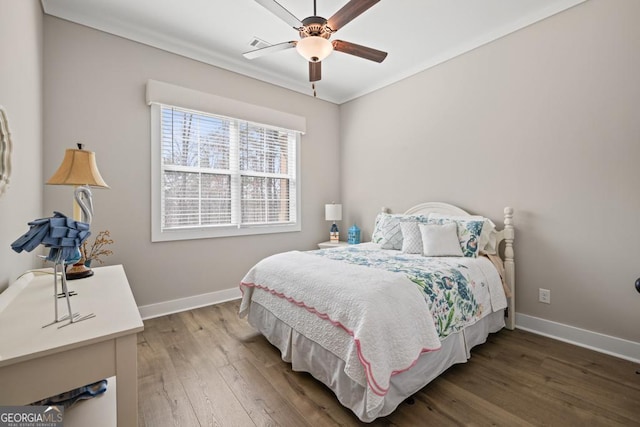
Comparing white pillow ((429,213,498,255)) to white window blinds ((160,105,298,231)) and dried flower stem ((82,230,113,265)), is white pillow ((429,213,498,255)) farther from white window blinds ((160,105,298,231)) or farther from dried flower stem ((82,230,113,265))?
dried flower stem ((82,230,113,265))

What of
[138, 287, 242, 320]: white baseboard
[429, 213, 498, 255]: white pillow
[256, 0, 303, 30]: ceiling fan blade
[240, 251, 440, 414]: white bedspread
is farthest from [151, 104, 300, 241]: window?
[429, 213, 498, 255]: white pillow

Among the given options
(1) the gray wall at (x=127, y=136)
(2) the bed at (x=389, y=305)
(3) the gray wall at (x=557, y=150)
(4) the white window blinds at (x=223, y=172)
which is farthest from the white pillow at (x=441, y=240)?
(1) the gray wall at (x=127, y=136)

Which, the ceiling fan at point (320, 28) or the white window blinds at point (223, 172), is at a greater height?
the ceiling fan at point (320, 28)

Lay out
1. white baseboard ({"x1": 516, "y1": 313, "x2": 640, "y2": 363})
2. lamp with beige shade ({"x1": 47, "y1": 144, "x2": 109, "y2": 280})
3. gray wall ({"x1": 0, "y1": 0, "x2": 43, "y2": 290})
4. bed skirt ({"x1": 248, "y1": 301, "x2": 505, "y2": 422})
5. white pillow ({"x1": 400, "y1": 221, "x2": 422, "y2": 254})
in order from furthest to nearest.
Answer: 1. white pillow ({"x1": 400, "y1": 221, "x2": 422, "y2": 254})
2. white baseboard ({"x1": 516, "y1": 313, "x2": 640, "y2": 363})
3. lamp with beige shade ({"x1": 47, "y1": 144, "x2": 109, "y2": 280})
4. bed skirt ({"x1": 248, "y1": 301, "x2": 505, "y2": 422})
5. gray wall ({"x1": 0, "y1": 0, "x2": 43, "y2": 290})

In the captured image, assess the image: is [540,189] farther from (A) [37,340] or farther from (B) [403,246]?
(A) [37,340]

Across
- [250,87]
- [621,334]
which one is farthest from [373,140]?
[621,334]

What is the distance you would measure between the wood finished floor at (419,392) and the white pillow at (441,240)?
82 centimetres

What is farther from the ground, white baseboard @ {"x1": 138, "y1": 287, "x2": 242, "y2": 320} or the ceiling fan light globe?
the ceiling fan light globe

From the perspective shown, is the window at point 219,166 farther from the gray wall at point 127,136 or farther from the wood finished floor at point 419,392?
the wood finished floor at point 419,392

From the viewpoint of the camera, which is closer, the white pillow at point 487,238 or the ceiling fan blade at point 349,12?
the ceiling fan blade at point 349,12

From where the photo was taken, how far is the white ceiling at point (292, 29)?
2451mm

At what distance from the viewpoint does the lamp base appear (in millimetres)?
1731

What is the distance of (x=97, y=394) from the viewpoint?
159 cm

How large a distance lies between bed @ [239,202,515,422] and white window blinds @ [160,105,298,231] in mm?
1256
